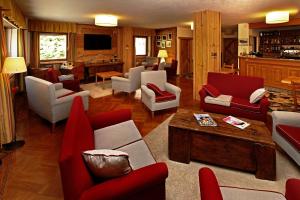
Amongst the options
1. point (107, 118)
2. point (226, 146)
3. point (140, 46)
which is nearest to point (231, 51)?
point (140, 46)

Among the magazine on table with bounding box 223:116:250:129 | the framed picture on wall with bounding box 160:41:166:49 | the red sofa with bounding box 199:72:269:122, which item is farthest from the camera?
the framed picture on wall with bounding box 160:41:166:49

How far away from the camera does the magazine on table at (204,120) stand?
9.66 feet

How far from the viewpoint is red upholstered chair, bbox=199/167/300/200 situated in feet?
4.29

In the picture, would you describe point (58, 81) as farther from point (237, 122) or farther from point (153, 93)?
point (237, 122)

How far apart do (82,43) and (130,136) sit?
752 cm

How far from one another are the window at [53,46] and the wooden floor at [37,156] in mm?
3157

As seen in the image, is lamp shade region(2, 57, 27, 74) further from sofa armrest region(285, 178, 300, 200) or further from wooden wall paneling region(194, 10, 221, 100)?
wooden wall paneling region(194, 10, 221, 100)

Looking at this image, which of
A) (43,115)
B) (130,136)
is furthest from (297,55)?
(43,115)

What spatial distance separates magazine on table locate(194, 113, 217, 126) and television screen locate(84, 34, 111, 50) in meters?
7.33

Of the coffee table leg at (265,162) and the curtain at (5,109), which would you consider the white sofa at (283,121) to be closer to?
the coffee table leg at (265,162)

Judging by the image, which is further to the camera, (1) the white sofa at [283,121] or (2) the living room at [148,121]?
(1) the white sofa at [283,121]

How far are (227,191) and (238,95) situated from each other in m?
3.38

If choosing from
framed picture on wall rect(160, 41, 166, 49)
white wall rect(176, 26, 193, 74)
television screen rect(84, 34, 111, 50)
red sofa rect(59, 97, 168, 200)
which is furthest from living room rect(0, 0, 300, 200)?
framed picture on wall rect(160, 41, 166, 49)

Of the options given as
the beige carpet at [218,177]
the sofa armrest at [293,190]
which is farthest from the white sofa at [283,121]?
the sofa armrest at [293,190]
